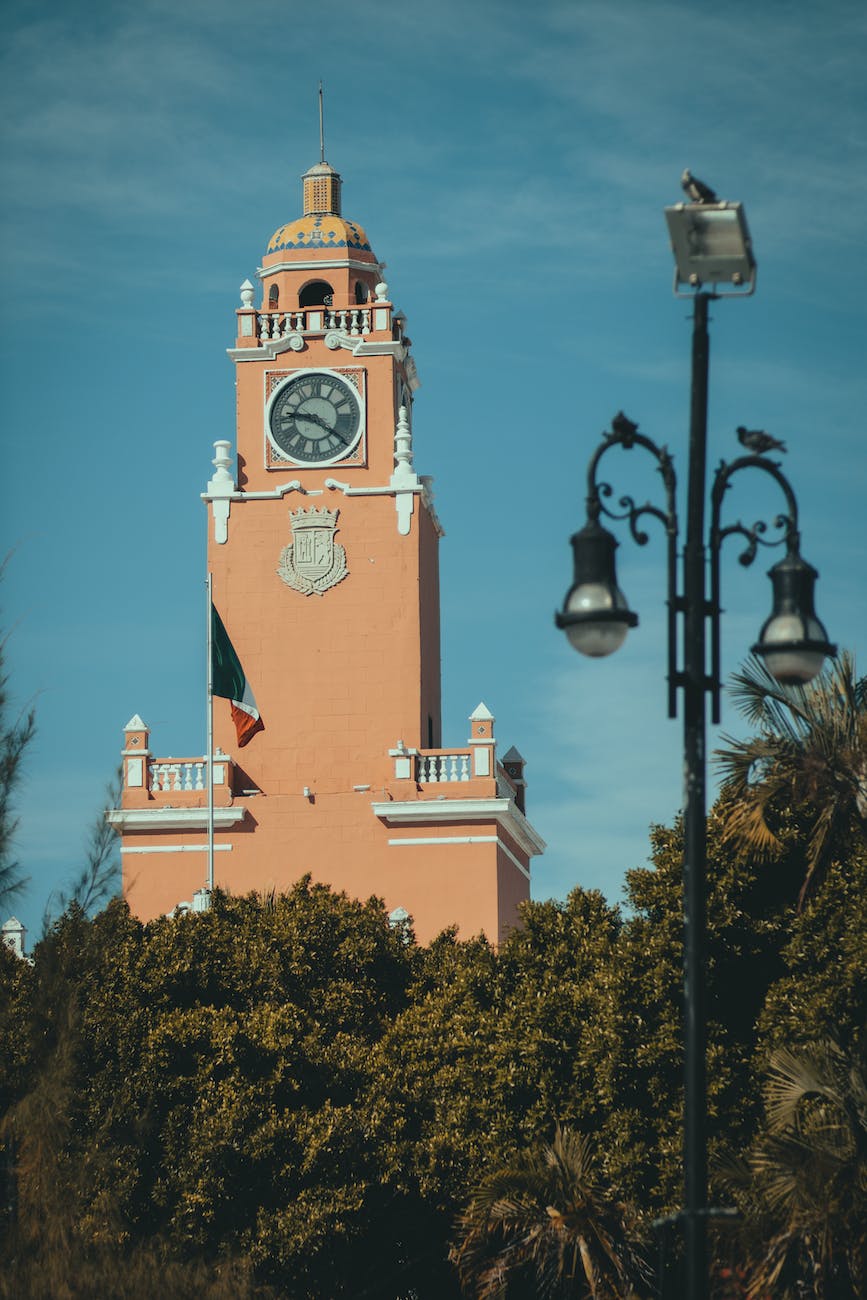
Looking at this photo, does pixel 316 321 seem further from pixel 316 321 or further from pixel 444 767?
pixel 444 767

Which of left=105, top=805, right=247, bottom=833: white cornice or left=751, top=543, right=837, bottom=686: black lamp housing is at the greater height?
left=105, top=805, right=247, bottom=833: white cornice

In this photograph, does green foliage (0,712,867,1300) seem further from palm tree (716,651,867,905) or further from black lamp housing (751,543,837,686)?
black lamp housing (751,543,837,686)

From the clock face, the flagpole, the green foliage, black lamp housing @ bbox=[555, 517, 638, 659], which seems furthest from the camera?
the clock face

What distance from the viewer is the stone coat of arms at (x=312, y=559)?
45281mm

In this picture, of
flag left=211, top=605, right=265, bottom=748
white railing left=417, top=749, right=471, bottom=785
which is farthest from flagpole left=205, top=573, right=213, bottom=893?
white railing left=417, top=749, right=471, bottom=785

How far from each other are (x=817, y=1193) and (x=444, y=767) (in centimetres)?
2391

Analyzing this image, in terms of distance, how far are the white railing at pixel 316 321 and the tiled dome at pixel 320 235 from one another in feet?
5.32

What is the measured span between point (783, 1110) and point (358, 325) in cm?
2756

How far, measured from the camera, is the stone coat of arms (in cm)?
4528

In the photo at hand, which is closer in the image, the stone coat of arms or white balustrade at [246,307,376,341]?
the stone coat of arms

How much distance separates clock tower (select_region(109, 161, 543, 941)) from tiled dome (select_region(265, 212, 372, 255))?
0.05 metres

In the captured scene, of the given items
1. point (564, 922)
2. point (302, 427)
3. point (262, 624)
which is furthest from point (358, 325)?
point (564, 922)

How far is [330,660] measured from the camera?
44906 mm

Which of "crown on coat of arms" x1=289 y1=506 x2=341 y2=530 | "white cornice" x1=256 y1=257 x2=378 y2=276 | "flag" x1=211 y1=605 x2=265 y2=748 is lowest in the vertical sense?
"flag" x1=211 y1=605 x2=265 y2=748
